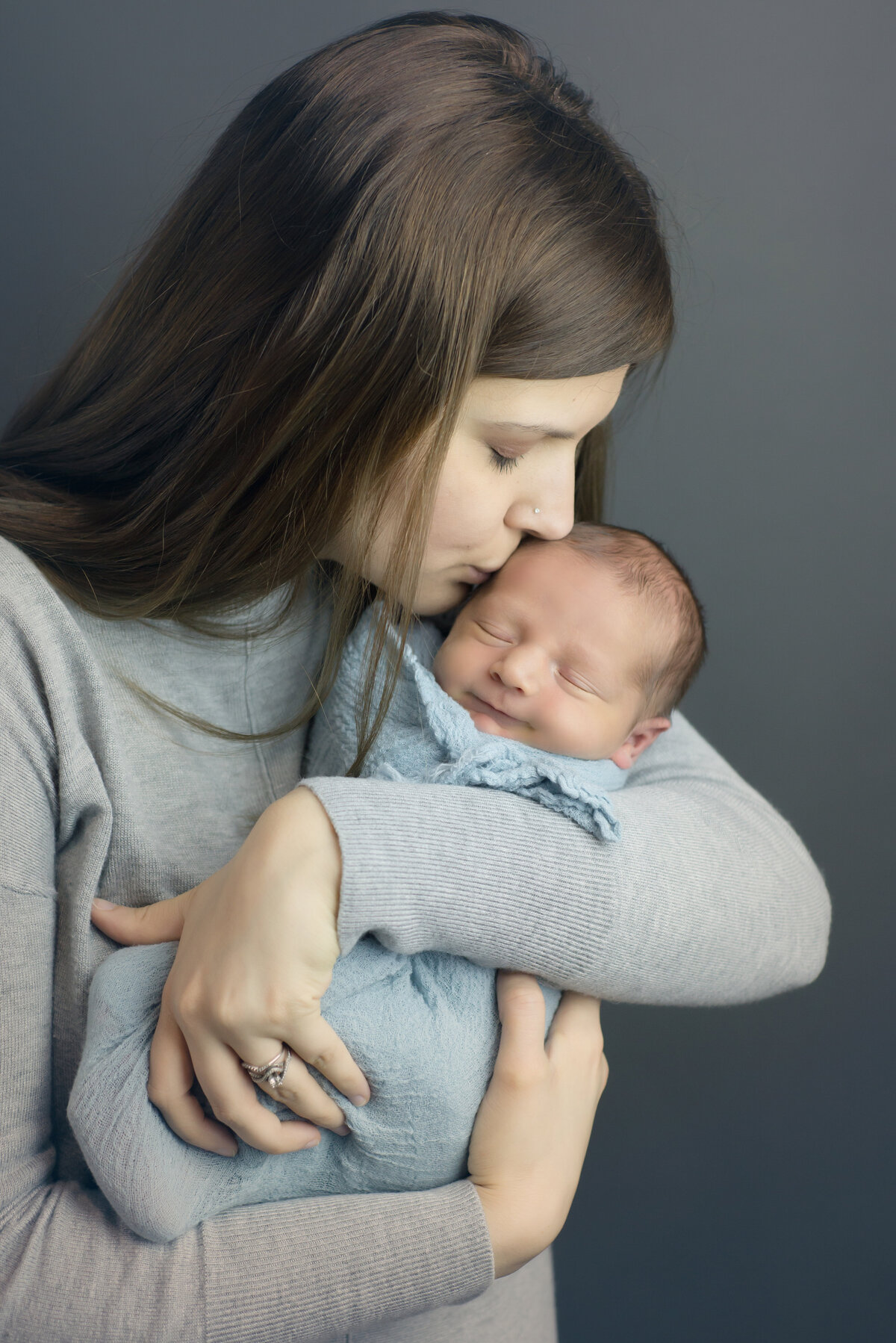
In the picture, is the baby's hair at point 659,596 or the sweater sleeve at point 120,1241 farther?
the baby's hair at point 659,596

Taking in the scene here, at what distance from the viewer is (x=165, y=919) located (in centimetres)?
104

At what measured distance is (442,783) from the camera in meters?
1.12

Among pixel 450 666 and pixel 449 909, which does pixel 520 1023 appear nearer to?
pixel 449 909

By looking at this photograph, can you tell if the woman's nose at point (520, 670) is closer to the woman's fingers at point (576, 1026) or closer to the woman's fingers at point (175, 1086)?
the woman's fingers at point (576, 1026)

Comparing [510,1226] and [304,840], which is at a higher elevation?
[304,840]

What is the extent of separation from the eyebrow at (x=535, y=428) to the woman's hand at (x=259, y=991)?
1.41 feet

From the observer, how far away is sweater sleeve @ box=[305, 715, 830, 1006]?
0.95 metres

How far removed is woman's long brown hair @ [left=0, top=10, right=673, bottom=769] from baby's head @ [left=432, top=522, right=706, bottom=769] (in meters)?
0.16

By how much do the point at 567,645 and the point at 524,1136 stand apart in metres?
0.56

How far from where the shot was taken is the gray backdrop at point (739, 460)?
5.05 feet

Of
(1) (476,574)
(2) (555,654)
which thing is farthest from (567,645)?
(1) (476,574)

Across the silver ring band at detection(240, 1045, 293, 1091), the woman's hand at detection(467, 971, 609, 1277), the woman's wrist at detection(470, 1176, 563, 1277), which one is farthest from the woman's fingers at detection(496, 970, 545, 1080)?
the silver ring band at detection(240, 1045, 293, 1091)

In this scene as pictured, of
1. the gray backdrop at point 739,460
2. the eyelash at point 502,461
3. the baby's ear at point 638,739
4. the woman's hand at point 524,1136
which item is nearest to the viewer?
the woman's hand at point 524,1136

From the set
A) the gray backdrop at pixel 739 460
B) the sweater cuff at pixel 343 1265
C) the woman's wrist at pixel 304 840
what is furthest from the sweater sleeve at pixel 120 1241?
the gray backdrop at pixel 739 460
